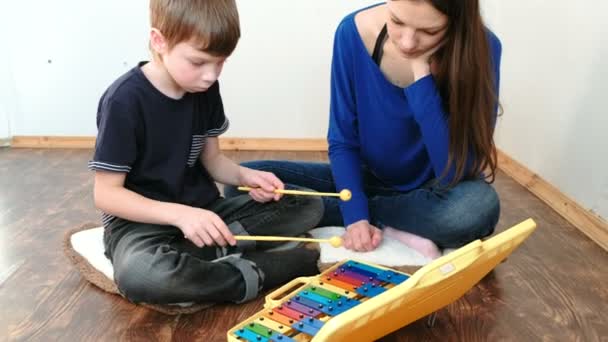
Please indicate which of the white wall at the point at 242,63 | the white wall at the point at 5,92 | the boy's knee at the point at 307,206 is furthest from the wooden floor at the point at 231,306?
the white wall at the point at 5,92

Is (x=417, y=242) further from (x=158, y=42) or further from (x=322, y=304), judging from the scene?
(x=158, y=42)

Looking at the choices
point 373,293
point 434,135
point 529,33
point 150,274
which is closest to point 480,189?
point 434,135

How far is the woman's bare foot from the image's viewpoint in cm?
124

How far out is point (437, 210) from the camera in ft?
3.99

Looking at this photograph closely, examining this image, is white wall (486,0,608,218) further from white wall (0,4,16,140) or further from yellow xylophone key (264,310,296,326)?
white wall (0,4,16,140)

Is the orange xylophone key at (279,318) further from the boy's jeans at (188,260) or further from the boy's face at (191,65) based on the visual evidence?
the boy's face at (191,65)

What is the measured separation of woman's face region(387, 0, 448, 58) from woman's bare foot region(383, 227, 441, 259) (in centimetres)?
42

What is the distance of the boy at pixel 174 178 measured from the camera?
1013 millimetres

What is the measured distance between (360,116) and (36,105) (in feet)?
4.95

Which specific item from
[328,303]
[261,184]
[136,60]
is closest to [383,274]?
[328,303]

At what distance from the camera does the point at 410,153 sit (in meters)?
1.29

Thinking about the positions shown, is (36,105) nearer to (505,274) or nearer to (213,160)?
(213,160)

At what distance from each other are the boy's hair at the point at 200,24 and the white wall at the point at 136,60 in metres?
1.15

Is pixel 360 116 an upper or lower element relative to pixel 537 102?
upper
